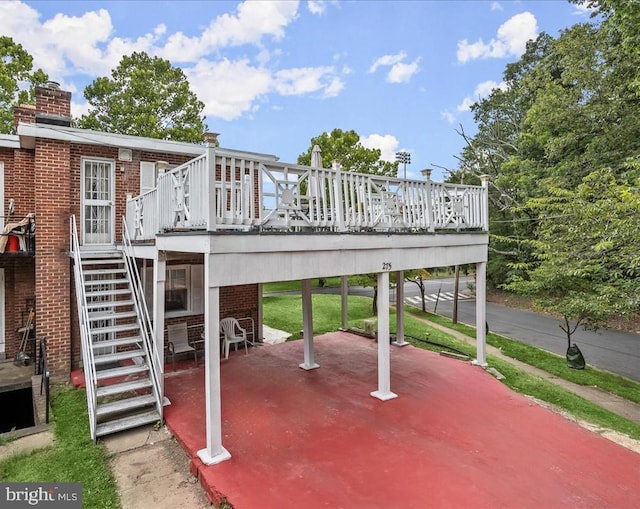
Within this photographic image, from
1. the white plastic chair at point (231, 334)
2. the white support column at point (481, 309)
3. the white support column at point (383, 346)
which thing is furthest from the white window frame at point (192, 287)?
the white support column at point (481, 309)

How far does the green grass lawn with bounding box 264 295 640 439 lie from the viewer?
680 cm

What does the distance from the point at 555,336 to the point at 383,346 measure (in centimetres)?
1257

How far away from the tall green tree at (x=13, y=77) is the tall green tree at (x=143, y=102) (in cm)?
413

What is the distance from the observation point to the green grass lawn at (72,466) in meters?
4.05

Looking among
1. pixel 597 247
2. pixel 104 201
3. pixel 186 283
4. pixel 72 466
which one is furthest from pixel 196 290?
pixel 597 247

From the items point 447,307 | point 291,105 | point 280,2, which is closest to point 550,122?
point 447,307

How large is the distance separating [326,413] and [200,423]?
190 cm

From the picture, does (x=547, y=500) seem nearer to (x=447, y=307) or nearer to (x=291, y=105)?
(x=447, y=307)

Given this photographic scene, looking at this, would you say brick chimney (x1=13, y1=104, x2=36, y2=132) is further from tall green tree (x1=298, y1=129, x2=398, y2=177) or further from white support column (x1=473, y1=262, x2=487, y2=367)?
tall green tree (x1=298, y1=129, x2=398, y2=177)

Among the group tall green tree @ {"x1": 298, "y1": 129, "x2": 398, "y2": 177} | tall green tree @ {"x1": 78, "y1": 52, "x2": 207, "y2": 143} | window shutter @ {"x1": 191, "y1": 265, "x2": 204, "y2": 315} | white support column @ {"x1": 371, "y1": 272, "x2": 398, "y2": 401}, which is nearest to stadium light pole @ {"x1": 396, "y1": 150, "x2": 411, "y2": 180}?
tall green tree @ {"x1": 298, "y1": 129, "x2": 398, "y2": 177}

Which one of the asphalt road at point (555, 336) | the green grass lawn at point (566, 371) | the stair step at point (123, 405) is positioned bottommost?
the asphalt road at point (555, 336)

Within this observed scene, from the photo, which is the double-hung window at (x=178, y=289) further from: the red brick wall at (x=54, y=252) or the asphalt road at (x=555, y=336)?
the asphalt road at (x=555, y=336)

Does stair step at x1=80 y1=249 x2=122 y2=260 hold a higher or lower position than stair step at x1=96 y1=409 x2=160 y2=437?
higher

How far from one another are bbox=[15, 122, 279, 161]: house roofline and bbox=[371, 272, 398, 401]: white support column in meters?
3.83
